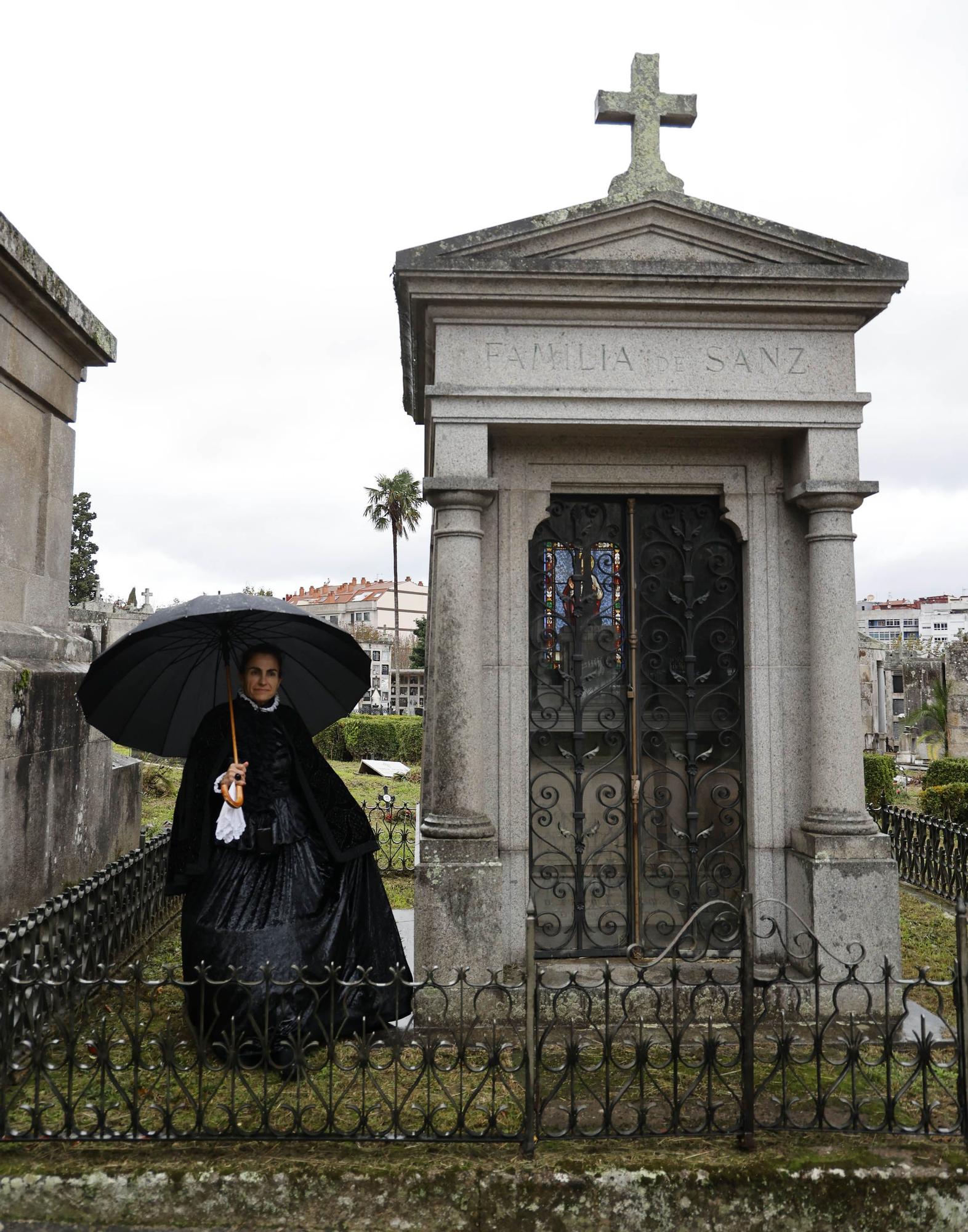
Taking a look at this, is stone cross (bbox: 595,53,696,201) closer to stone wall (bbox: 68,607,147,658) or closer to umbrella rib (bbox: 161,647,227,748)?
umbrella rib (bbox: 161,647,227,748)

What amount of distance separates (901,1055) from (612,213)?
4.51 metres

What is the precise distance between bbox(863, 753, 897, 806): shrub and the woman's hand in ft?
39.3

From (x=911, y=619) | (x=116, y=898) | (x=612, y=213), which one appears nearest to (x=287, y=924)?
(x=116, y=898)

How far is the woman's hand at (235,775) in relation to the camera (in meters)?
4.47

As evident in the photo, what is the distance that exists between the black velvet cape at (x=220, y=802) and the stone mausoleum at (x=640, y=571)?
455 millimetres

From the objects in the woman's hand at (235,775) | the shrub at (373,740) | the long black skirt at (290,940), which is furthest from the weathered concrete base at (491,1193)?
the shrub at (373,740)

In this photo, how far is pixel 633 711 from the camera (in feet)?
18.3

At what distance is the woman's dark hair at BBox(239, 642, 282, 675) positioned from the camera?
15.4 ft

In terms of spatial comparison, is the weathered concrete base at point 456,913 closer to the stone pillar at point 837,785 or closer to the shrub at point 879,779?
the stone pillar at point 837,785

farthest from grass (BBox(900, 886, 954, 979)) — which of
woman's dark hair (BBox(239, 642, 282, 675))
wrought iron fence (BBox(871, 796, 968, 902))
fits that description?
woman's dark hair (BBox(239, 642, 282, 675))

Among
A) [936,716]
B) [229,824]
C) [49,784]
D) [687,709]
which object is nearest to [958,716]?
[936,716]

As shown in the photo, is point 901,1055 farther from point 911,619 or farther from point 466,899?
point 911,619

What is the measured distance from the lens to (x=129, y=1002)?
17.7 ft

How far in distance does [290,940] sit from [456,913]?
0.86m
